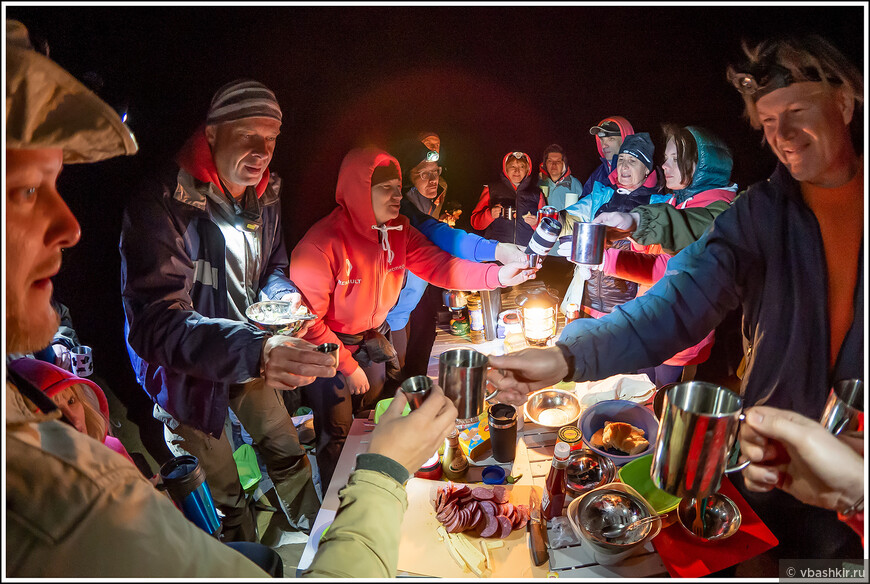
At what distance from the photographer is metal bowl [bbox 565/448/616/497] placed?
5.61 ft

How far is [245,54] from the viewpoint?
2.58 m

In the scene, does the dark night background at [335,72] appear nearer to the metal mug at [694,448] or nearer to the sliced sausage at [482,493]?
the metal mug at [694,448]

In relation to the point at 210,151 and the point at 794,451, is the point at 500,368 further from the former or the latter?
the point at 210,151

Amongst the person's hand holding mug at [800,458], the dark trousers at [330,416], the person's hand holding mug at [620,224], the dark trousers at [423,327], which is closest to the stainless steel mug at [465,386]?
the person's hand holding mug at [800,458]

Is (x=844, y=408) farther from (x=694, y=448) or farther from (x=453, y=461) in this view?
(x=453, y=461)

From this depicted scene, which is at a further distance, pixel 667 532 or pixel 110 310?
pixel 110 310

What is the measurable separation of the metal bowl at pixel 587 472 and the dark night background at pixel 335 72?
4.67 feet

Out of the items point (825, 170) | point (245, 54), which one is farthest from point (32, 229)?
point (825, 170)

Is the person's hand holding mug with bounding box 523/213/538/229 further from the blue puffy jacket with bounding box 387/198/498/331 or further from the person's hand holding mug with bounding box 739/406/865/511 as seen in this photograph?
the person's hand holding mug with bounding box 739/406/865/511

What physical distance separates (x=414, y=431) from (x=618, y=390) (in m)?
1.58

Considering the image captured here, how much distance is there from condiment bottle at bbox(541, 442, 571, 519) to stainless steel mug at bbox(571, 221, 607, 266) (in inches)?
46.3

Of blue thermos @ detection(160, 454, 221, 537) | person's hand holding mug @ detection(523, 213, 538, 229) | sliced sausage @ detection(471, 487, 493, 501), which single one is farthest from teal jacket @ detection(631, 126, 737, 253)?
blue thermos @ detection(160, 454, 221, 537)

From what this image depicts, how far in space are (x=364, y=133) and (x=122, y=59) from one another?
1.44 metres

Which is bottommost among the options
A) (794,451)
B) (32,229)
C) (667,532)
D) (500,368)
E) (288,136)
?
(667,532)
